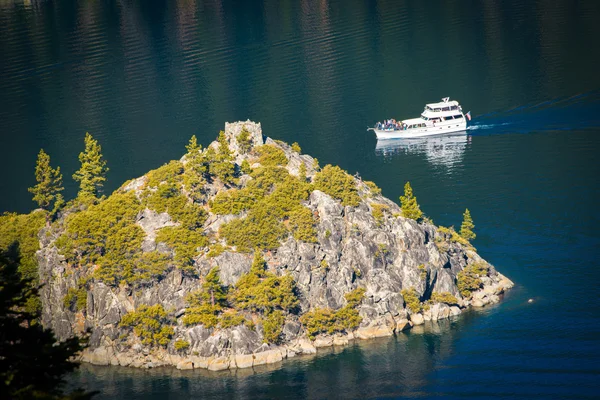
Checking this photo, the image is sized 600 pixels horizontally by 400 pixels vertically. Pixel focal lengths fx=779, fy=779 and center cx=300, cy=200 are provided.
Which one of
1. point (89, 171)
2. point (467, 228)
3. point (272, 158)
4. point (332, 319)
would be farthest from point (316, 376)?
point (89, 171)

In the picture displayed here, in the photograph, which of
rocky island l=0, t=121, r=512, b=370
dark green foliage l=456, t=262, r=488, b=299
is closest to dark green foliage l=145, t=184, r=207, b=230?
rocky island l=0, t=121, r=512, b=370

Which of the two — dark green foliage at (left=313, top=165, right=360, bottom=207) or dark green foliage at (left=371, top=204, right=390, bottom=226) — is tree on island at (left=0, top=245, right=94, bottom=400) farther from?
dark green foliage at (left=371, top=204, right=390, bottom=226)

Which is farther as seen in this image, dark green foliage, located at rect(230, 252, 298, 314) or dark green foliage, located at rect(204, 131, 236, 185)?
dark green foliage, located at rect(204, 131, 236, 185)

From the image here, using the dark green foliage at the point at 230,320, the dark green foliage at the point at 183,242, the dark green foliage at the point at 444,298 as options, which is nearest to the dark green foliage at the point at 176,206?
the dark green foliage at the point at 183,242

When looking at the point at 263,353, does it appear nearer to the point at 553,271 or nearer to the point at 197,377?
the point at 197,377

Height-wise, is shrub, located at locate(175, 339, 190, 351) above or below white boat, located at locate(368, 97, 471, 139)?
below

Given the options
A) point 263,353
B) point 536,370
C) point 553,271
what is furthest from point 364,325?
point 553,271

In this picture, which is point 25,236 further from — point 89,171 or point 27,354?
point 27,354
